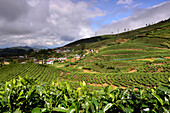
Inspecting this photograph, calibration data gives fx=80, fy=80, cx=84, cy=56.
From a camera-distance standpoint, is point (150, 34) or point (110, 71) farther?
point (150, 34)

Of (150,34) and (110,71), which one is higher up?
(150,34)

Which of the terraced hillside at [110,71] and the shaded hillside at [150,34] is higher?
the shaded hillside at [150,34]

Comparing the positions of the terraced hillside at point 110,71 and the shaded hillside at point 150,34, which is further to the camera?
the shaded hillside at point 150,34

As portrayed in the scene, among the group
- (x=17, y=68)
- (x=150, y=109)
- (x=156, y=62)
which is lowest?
(x=156, y=62)

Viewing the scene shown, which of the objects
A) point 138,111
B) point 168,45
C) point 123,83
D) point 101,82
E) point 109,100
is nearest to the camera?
point 138,111

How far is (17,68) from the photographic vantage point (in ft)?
80.2

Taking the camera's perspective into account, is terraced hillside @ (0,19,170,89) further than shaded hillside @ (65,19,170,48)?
No

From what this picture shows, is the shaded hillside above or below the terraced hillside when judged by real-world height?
above

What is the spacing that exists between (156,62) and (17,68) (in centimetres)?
4403

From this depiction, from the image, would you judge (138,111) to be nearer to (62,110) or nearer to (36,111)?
(62,110)

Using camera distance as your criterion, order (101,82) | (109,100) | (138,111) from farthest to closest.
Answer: (101,82) < (109,100) < (138,111)

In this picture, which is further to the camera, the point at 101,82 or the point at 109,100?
the point at 101,82

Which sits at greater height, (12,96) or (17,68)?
(12,96)

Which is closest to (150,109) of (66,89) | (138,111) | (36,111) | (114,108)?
(138,111)
